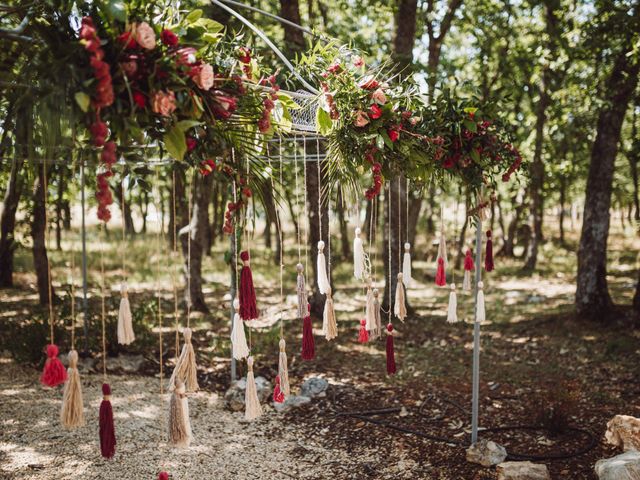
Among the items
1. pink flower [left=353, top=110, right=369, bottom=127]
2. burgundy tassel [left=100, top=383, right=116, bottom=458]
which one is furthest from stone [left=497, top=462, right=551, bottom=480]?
burgundy tassel [left=100, top=383, right=116, bottom=458]

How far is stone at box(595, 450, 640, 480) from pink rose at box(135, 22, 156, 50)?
3.70 m

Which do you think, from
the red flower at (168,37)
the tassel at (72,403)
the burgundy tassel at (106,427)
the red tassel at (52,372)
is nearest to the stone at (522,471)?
the burgundy tassel at (106,427)

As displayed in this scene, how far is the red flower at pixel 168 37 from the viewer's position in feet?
6.35

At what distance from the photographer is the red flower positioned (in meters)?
1.94

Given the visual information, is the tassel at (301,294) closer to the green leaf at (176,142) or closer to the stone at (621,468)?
the green leaf at (176,142)

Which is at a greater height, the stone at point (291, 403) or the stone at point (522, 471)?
the stone at point (522, 471)

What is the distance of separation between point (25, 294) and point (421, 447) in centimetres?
839

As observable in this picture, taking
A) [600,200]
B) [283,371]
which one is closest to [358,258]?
[283,371]

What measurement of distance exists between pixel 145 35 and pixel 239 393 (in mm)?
4136

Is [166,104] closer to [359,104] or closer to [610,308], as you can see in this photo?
[359,104]

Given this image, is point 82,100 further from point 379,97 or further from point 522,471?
point 522,471

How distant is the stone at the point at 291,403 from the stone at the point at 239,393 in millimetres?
171

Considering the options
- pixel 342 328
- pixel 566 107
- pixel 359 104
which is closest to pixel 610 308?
pixel 566 107

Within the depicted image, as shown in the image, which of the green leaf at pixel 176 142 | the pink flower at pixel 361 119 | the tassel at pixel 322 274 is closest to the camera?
the green leaf at pixel 176 142
